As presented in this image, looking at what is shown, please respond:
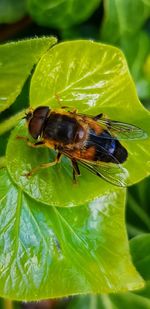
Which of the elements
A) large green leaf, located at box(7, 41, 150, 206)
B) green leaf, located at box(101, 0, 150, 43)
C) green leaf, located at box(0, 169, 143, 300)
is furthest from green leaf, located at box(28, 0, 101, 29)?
green leaf, located at box(0, 169, 143, 300)

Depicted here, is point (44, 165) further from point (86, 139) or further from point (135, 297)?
point (135, 297)

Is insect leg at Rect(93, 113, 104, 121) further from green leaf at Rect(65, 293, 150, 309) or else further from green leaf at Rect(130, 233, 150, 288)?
green leaf at Rect(65, 293, 150, 309)

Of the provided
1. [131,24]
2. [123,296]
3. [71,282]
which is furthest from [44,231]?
[131,24]

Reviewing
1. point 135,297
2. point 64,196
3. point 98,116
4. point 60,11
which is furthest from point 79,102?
point 135,297

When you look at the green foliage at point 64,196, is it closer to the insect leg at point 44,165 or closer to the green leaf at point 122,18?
the insect leg at point 44,165

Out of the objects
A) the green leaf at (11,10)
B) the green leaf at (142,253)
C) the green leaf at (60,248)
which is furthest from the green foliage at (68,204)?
the green leaf at (11,10)

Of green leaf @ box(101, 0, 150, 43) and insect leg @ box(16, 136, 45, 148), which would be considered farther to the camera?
green leaf @ box(101, 0, 150, 43)
